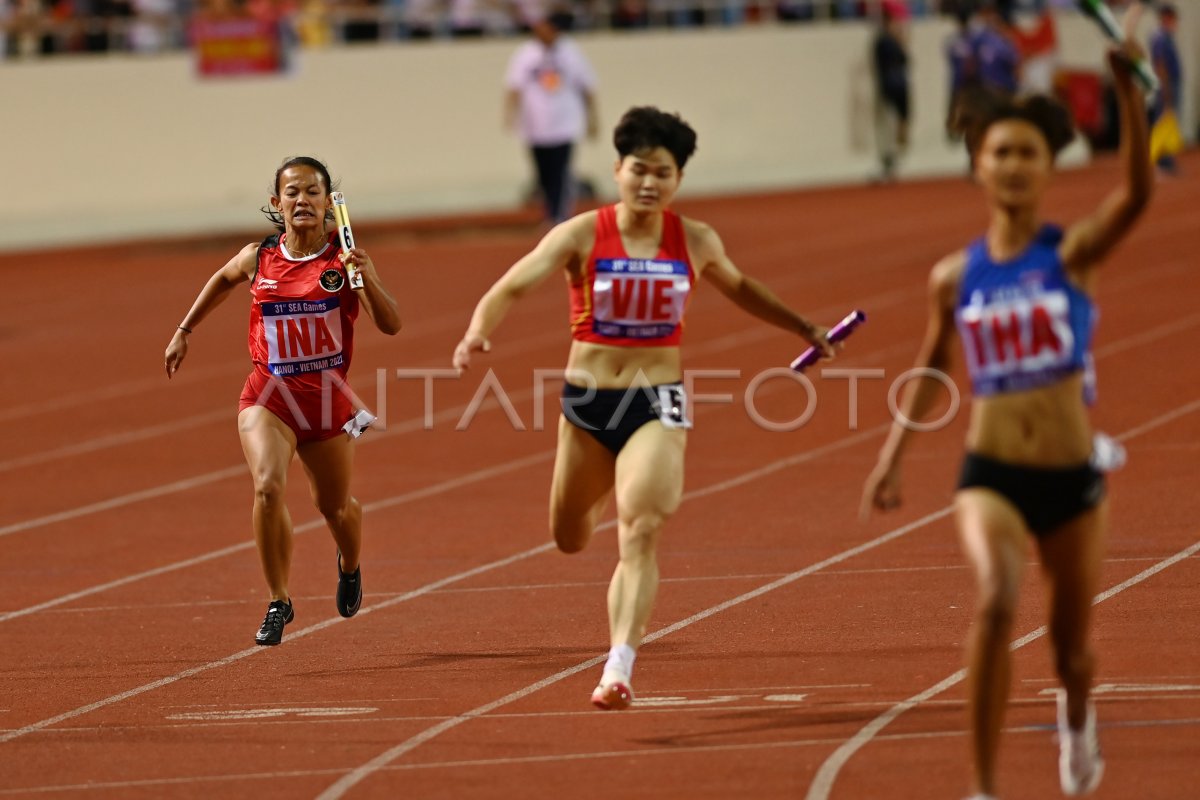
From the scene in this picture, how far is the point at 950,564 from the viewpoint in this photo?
32.3ft

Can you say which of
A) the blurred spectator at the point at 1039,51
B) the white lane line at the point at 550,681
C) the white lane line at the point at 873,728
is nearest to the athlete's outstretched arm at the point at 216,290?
the white lane line at the point at 550,681

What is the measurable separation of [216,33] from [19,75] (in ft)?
8.20

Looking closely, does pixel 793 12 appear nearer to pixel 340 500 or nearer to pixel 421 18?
pixel 421 18

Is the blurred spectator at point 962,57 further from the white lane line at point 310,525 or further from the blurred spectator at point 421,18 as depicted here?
the white lane line at point 310,525

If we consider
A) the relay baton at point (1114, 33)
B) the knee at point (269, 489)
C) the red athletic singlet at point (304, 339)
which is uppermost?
the relay baton at point (1114, 33)

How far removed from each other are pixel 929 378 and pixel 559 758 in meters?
1.69

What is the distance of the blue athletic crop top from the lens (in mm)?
5664

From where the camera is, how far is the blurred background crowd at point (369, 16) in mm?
27469

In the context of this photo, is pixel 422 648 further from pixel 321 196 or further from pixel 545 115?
pixel 545 115

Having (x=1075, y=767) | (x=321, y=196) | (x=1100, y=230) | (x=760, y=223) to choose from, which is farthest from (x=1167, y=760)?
(x=760, y=223)

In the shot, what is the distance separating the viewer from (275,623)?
8.71 meters

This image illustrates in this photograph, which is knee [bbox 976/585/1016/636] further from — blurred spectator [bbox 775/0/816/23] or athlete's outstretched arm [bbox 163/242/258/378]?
blurred spectator [bbox 775/0/816/23]

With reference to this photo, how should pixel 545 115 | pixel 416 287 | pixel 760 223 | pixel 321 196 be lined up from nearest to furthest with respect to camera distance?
pixel 321 196 < pixel 416 287 < pixel 545 115 < pixel 760 223

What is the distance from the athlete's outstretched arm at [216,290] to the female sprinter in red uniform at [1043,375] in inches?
146
